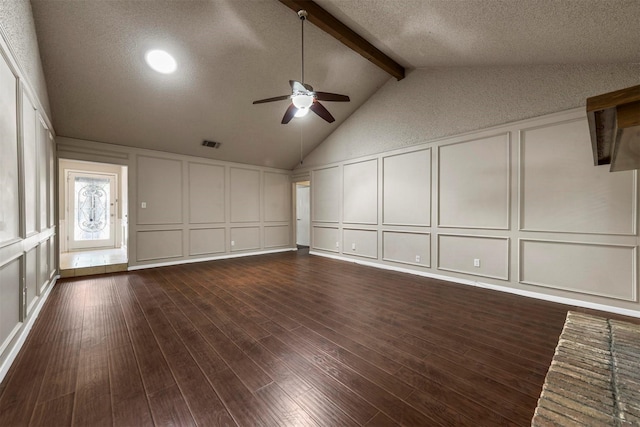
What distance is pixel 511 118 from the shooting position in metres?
3.52

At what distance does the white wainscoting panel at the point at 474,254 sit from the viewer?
142 inches

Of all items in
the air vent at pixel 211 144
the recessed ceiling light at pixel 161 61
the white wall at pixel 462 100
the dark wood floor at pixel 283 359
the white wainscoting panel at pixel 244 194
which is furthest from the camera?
the white wainscoting panel at pixel 244 194

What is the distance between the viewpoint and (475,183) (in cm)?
385

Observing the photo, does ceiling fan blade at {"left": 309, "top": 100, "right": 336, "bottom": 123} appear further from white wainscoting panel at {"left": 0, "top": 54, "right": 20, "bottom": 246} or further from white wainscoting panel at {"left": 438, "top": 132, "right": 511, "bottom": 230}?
white wainscoting panel at {"left": 0, "top": 54, "right": 20, "bottom": 246}

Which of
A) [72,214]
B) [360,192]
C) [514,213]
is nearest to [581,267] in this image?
[514,213]

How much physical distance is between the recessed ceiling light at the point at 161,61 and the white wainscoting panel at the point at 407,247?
4.40 metres

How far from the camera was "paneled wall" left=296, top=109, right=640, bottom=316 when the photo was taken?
287 cm

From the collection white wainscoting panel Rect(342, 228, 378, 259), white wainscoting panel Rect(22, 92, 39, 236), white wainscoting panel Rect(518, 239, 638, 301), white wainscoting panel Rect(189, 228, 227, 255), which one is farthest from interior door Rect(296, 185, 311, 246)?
white wainscoting panel Rect(22, 92, 39, 236)

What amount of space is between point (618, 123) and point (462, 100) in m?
3.27

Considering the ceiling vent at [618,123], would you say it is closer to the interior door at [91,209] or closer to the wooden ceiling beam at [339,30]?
the wooden ceiling beam at [339,30]

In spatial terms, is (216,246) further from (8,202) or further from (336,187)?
(8,202)

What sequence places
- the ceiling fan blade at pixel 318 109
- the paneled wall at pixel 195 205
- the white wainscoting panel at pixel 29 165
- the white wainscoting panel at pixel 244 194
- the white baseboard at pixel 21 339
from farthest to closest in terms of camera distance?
the white wainscoting panel at pixel 244 194
the paneled wall at pixel 195 205
the ceiling fan blade at pixel 318 109
the white wainscoting panel at pixel 29 165
the white baseboard at pixel 21 339

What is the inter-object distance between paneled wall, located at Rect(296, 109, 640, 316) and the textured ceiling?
110cm

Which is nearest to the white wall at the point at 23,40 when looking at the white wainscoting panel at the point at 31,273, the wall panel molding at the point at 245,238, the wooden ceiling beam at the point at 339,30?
the white wainscoting panel at the point at 31,273
